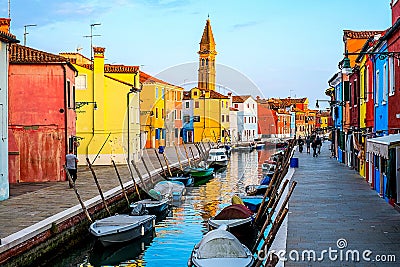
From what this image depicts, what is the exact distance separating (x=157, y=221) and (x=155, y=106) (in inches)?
1325

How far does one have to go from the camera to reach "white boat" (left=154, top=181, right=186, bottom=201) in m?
23.7

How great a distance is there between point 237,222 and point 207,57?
9031 cm

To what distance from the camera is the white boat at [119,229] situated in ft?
48.4

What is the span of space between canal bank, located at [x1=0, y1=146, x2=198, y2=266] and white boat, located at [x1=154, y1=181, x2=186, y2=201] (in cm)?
130

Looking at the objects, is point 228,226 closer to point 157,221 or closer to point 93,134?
point 157,221

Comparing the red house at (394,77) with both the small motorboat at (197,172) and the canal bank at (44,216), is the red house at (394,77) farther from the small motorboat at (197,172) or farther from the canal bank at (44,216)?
the small motorboat at (197,172)

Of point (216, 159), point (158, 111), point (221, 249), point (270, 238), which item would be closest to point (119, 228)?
point (221, 249)

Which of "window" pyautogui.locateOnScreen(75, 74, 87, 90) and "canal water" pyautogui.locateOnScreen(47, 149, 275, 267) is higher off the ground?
"window" pyautogui.locateOnScreen(75, 74, 87, 90)

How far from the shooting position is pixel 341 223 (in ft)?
41.1

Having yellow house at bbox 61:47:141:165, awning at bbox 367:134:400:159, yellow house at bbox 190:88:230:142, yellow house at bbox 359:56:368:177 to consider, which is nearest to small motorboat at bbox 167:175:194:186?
yellow house at bbox 61:47:141:165

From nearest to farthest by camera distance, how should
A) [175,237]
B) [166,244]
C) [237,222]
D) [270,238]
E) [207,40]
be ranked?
[270,238]
[237,222]
[166,244]
[175,237]
[207,40]

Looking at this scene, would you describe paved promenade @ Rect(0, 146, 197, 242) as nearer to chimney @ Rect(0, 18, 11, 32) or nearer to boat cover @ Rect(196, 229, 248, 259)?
boat cover @ Rect(196, 229, 248, 259)

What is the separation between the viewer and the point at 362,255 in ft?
31.1

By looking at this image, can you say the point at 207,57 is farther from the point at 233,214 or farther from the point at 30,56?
the point at 233,214
